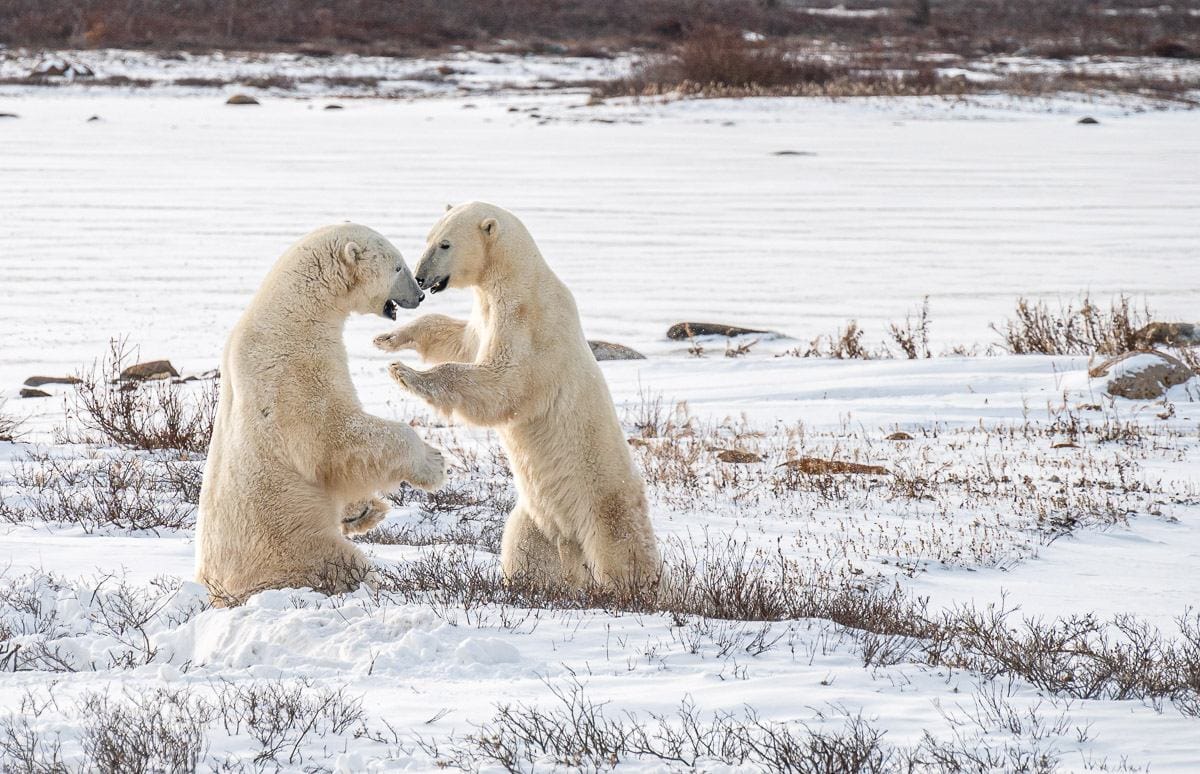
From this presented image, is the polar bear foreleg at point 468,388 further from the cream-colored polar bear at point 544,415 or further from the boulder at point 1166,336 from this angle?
the boulder at point 1166,336

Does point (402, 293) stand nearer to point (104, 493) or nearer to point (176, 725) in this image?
point (176, 725)

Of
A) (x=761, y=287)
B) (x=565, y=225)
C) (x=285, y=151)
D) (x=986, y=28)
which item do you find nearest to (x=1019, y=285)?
(x=761, y=287)

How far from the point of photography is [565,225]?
18.4 meters

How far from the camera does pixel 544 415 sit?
17.4 ft

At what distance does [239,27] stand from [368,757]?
51148mm

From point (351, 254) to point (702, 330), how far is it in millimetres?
8128

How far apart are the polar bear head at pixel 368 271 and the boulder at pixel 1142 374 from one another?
22.6 ft

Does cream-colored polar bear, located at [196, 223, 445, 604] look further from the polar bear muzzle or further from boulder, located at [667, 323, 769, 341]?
boulder, located at [667, 323, 769, 341]

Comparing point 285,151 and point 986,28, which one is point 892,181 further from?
point 986,28

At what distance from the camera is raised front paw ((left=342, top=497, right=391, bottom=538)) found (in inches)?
193

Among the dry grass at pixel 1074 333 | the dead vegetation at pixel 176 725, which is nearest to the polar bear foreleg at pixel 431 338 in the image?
the dead vegetation at pixel 176 725

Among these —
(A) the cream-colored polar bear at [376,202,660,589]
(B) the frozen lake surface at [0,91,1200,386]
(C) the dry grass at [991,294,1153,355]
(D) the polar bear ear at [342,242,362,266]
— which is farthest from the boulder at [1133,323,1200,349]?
(D) the polar bear ear at [342,242,362,266]

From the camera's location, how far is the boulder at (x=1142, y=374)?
390 inches

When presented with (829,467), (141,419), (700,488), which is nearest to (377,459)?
(700,488)
